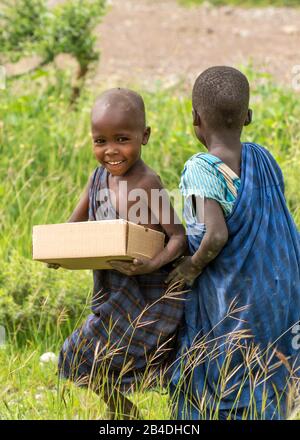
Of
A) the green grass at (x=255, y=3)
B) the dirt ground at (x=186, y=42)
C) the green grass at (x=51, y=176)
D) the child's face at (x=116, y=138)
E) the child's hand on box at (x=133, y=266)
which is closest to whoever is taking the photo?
the child's hand on box at (x=133, y=266)

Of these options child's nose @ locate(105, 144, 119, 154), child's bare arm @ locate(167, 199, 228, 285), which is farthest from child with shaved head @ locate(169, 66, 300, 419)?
child's nose @ locate(105, 144, 119, 154)

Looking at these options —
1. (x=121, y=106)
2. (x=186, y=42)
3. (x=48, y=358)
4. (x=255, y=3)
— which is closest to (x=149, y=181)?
(x=121, y=106)

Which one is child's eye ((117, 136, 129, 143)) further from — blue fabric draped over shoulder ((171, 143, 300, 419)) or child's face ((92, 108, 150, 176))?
blue fabric draped over shoulder ((171, 143, 300, 419))

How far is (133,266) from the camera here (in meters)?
3.60

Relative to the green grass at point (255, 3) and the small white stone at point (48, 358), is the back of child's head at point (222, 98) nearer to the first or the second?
the small white stone at point (48, 358)

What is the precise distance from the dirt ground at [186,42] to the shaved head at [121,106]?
3961 mm

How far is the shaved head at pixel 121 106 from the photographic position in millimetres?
3701

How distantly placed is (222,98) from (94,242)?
0.67 meters

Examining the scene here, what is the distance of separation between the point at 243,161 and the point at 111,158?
47cm

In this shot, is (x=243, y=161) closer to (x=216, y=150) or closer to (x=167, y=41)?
(x=216, y=150)

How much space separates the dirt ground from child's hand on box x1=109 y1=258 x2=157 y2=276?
4.20 meters

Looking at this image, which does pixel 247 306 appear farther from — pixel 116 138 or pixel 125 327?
pixel 116 138

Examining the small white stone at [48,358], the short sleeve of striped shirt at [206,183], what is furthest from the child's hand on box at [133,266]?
the small white stone at [48,358]
